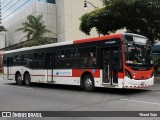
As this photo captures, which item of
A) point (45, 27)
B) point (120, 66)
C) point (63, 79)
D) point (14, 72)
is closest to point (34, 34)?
point (45, 27)

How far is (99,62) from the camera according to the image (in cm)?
1559

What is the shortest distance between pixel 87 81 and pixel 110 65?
1908mm

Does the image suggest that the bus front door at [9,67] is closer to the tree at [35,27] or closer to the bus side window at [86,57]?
the bus side window at [86,57]

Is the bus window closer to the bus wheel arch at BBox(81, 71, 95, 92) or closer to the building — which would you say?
the bus wheel arch at BBox(81, 71, 95, 92)

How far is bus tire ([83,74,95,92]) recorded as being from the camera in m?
16.1

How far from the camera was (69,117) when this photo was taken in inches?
362

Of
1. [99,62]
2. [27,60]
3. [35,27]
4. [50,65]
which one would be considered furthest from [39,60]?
[35,27]

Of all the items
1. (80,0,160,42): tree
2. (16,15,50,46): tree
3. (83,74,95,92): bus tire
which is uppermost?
(16,15,50,46): tree

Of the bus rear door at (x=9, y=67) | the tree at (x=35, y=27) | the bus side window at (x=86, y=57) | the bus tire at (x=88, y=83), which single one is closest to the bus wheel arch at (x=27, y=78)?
the bus rear door at (x=9, y=67)

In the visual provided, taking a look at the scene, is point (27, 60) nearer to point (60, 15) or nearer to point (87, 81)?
point (87, 81)

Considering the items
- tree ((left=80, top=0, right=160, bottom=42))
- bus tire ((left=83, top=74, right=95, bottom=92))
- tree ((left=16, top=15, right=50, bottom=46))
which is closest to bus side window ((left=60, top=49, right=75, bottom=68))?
bus tire ((left=83, top=74, right=95, bottom=92))

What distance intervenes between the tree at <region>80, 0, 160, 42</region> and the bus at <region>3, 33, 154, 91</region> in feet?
18.8

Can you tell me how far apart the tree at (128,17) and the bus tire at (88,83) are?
735 centimetres

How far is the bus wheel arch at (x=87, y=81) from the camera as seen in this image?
52.9 ft
